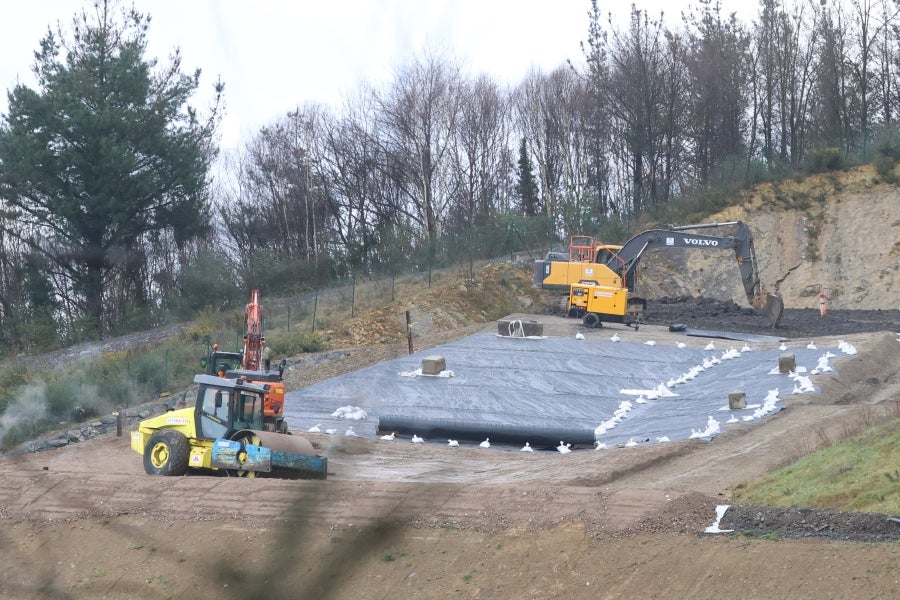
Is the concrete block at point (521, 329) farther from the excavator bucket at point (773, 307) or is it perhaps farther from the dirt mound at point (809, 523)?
the dirt mound at point (809, 523)

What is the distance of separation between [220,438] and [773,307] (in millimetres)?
24001

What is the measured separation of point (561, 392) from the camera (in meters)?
24.3

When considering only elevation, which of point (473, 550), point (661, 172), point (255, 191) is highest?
point (661, 172)

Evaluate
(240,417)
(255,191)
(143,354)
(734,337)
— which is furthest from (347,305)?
(255,191)

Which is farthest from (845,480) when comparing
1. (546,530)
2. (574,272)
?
(574,272)

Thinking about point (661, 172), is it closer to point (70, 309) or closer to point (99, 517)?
point (70, 309)

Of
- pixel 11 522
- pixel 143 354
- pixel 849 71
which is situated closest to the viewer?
pixel 11 522

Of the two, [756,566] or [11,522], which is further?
[11,522]

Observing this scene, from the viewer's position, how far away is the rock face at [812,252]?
45375 mm

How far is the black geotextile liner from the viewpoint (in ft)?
66.9

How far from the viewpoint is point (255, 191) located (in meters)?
3.61

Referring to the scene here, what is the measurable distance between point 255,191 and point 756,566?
7153 millimetres

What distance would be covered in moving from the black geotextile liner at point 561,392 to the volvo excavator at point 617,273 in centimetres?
378

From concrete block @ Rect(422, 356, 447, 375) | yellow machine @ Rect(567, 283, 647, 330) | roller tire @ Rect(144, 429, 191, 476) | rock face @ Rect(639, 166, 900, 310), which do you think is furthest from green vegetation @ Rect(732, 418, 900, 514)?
rock face @ Rect(639, 166, 900, 310)
